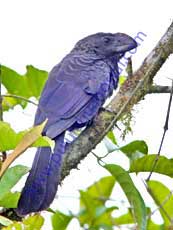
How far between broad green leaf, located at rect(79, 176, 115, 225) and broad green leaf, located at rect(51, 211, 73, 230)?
0.26ft

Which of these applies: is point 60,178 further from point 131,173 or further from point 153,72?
point 153,72

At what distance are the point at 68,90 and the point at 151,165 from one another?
0.74 metres

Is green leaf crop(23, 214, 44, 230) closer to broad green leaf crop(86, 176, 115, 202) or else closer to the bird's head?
broad green leaf crop(86, 176, 115, 202)

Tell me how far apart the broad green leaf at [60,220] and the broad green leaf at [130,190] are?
0.18m

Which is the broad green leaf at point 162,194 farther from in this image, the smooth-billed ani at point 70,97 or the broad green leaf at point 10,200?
the broad green leaf at point 10,200

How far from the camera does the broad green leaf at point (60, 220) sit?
5.23ft

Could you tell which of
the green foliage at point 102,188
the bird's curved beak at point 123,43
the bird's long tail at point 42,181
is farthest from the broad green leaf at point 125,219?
the bird's curved beak at point 123,43

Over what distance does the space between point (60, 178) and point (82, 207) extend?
11 centimetres

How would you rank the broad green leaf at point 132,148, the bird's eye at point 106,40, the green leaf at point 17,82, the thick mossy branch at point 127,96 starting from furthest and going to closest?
the bird's eye at point 106,40 → the green leaf at point 17,82 → the thick mossy branch at point 127,96 → the broad green leaf at point 132,148

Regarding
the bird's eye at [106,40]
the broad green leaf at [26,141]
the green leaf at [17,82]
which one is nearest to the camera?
the broad green leaf at [26,141]

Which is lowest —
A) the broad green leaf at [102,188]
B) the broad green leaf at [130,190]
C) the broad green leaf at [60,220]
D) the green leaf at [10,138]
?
the broad green leaf at [102,188]

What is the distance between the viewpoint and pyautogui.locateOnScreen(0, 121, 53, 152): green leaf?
127cm

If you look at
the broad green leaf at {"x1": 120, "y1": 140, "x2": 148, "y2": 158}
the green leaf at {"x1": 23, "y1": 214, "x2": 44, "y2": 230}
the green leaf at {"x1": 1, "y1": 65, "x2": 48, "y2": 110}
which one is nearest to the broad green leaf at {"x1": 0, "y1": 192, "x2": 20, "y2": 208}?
the green leaf at {"x1": 23, "y1": 214, "x2": 44, "y2": 230}

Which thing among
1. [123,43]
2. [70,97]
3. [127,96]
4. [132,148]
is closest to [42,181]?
[132,148]
